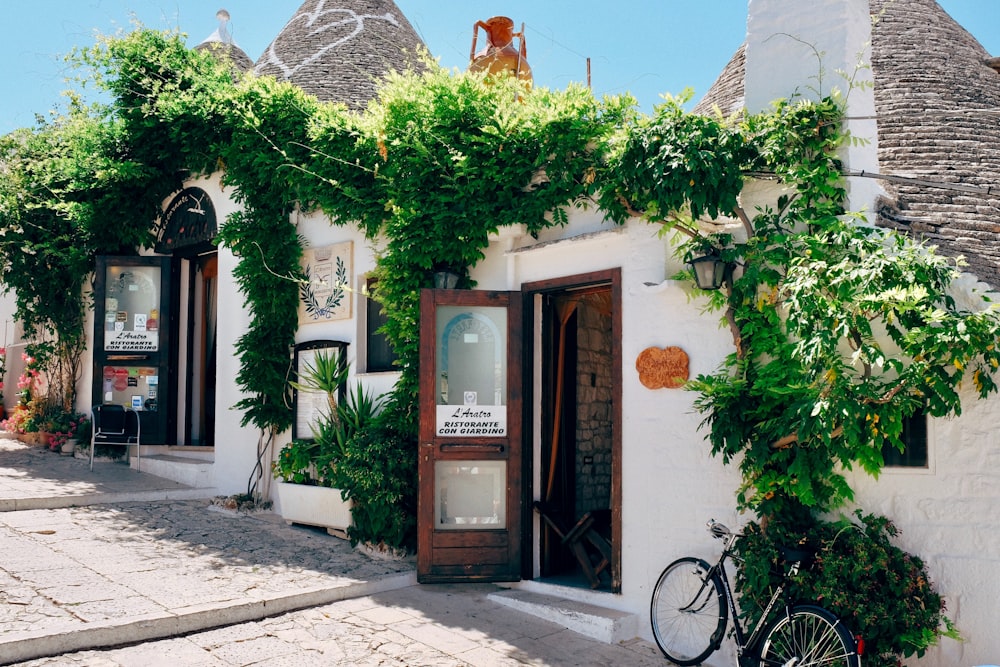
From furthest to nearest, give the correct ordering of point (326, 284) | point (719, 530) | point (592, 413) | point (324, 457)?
1. point (326, 284)
2. point (592, 413)
3. point (324, 457)
4. point (719, 530)

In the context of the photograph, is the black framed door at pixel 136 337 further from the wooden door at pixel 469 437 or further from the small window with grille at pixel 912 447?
the small window with grille at pixel 912 447

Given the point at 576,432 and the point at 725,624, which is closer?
the point at 725,624

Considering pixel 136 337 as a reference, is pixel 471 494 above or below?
below

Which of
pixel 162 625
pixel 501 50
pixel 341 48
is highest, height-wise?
pixel 341 48

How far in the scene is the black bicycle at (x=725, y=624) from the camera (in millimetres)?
4832

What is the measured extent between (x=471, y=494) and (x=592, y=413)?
6.28ft

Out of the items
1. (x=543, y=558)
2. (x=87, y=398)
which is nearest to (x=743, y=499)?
(x=543, y=558)

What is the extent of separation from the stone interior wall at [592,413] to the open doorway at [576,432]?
1cm

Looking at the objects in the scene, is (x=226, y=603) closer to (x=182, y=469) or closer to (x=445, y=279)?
(x=445, y=279)

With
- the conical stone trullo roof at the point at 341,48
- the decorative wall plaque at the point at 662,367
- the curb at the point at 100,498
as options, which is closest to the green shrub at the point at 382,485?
the decorative wall plaque at the point at 662,367

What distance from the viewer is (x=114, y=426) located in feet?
34.2

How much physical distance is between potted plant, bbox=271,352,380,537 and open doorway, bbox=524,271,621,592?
1.77 m

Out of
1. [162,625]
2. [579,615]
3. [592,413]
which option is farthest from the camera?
[592,413]

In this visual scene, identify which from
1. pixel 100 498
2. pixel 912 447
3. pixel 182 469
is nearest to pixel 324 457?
pixel 100 498
